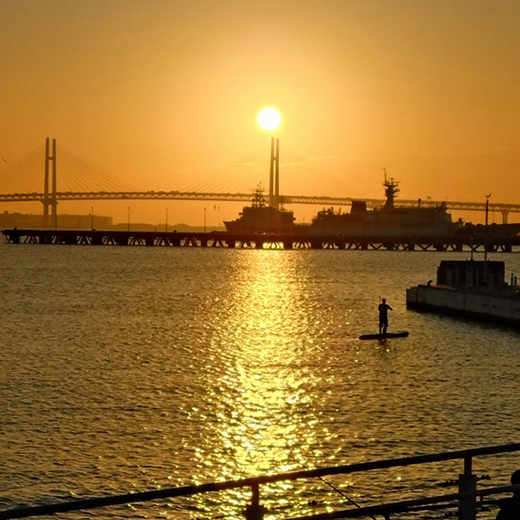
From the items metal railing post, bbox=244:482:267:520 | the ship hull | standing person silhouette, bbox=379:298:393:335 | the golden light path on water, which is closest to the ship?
the ship hull

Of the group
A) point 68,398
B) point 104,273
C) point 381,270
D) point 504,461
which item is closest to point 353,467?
Answer: point 504,461

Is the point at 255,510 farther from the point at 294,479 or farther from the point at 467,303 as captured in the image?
the point at 467,303

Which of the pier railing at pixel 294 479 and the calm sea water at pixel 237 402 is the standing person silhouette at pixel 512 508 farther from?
the calm sea water at pixel 237 402

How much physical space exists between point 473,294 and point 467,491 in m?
51.2

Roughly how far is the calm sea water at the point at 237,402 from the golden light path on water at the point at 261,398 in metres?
0.08

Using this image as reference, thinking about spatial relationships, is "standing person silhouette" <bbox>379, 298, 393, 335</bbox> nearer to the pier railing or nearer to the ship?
the ship

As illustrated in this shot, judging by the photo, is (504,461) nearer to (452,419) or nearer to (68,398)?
(452,419)

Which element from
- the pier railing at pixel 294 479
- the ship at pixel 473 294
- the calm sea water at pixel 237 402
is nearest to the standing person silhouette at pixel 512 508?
the pier railing at pixel 294 479

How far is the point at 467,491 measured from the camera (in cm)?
672

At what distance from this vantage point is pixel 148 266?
137 m

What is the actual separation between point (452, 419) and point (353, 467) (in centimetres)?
1966

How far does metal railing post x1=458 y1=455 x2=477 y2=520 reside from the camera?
6691 mm

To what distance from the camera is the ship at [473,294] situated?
5275cm

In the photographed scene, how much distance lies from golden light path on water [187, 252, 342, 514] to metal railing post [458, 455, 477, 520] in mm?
10981
